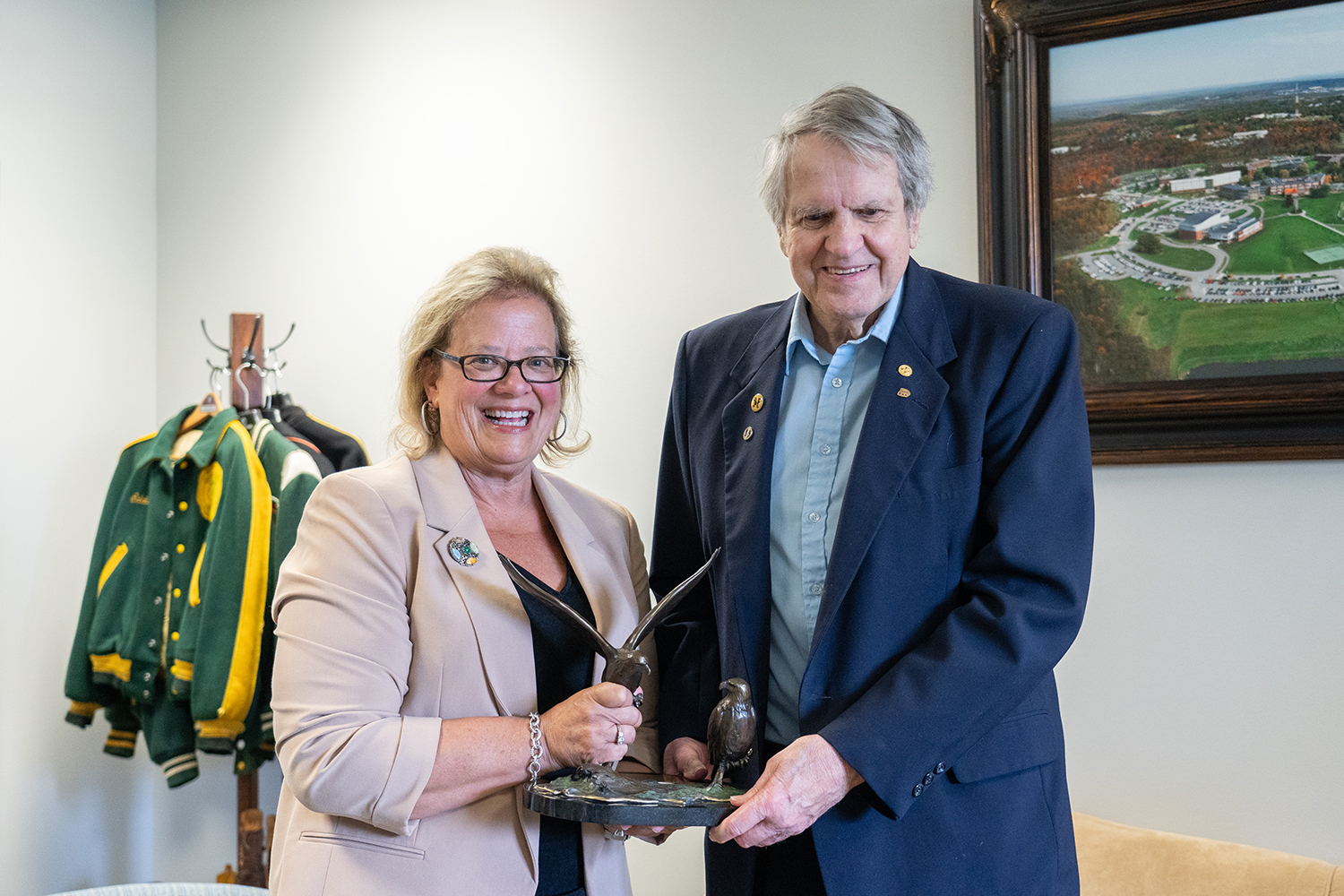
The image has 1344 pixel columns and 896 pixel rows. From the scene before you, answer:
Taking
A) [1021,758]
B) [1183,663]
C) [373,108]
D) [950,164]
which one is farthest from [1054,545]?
[373,108]

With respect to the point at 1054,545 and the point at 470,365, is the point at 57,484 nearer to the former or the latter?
the point at 470,365

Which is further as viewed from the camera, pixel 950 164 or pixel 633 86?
pixel 633 86

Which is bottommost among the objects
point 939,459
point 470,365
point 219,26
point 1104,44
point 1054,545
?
point 1054,545

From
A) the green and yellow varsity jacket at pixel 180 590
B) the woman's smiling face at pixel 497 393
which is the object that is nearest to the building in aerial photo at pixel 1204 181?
the woman's smiling face at pixel 497 393

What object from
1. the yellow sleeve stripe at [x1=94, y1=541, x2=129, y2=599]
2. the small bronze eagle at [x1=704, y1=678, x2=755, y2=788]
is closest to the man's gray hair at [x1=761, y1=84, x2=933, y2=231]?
the small bronze eagle at [x1=704, y1=678, x2=755, y2=788]

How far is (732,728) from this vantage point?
1380 millimetres

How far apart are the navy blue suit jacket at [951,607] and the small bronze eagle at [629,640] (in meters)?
0.09

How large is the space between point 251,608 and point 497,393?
1539 millimetres

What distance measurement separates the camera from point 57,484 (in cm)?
325

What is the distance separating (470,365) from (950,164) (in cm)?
136

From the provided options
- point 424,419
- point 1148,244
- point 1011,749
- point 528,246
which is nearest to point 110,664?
point 528,246

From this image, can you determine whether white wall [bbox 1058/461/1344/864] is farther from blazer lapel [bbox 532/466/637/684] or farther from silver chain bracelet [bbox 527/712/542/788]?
silver chain bracelet [bbox 527/712/542/788]

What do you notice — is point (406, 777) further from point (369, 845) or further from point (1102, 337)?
point (1102, 337)

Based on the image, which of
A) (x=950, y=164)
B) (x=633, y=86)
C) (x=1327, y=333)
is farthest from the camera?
(x=633, y=86)
